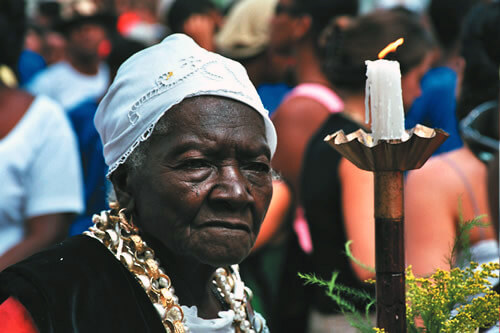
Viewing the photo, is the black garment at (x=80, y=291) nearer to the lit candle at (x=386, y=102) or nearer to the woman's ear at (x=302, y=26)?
the lit candle at (x=386, y=102)

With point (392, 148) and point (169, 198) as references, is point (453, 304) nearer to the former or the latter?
point (392, 148)

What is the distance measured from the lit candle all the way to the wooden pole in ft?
0.37

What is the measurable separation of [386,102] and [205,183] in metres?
0.62

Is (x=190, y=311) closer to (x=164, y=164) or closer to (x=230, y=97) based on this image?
(x=164, y=164)

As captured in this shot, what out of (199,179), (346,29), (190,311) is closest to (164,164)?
(199,179)

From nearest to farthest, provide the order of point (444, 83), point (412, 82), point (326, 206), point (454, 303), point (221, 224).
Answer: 1. point (454, 303)
2. point (221, 224)
3. point (326, 206)
4. point (412, 82)
5. point (444, 83)

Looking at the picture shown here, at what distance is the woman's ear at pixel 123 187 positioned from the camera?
Answer: 231 centimetres

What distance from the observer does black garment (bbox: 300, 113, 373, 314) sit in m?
3.90

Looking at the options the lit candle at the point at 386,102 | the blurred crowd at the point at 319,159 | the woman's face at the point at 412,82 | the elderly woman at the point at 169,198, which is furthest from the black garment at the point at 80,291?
the woman's face at the point at 412,82

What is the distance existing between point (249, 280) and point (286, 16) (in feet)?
5.74

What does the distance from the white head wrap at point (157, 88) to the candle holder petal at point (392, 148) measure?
20.9 inches

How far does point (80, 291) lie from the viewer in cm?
201

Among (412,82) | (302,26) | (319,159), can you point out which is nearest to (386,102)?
(319,159)

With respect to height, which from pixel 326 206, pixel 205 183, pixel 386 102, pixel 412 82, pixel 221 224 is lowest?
pixel 326 206
